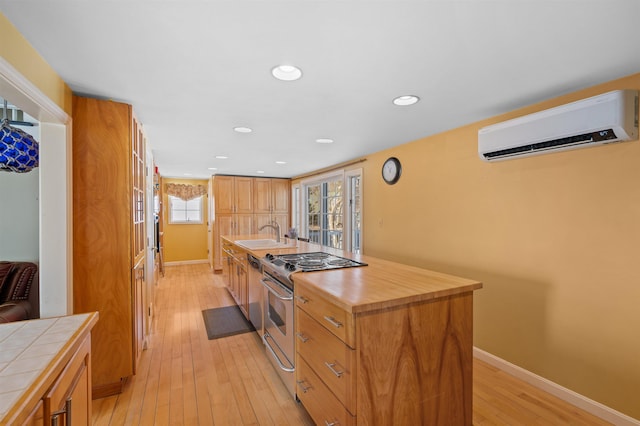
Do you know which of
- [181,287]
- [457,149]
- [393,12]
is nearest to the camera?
[393,12]

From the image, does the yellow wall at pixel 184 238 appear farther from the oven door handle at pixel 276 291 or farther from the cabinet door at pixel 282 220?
the oven door handle at pixel 276 291

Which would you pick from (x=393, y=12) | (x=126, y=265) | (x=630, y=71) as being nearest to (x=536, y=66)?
(x=630, y=71)

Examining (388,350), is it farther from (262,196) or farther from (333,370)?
(262,196)

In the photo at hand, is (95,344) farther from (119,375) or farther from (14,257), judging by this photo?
(14,257)

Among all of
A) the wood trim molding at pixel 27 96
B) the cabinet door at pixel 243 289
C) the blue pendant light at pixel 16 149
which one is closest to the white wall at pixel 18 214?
the blue pendant light at pixel 16 149

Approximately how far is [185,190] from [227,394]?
5842mm

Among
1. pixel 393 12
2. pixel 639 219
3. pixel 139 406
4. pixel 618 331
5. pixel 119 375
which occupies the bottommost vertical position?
pixel 139 406

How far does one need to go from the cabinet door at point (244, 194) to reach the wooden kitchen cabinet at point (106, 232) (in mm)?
4192

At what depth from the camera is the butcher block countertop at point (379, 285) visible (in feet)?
4.42

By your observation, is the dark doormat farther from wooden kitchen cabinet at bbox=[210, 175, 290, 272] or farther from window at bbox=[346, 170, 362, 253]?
wooden kitchen cabinet at bbox=[210, 175, 290, 272]

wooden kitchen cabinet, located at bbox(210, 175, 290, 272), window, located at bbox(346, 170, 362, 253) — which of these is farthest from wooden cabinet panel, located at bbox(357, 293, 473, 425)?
wooden kitchen cabinet, located at bbox(210, 175, 290, 272)

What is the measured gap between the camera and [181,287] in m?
4.98

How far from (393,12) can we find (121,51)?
1305mm

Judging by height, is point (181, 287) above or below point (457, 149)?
below
